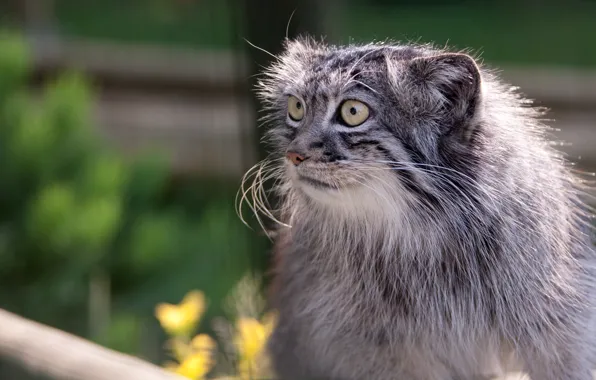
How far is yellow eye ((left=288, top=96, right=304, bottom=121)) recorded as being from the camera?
8.55 feet

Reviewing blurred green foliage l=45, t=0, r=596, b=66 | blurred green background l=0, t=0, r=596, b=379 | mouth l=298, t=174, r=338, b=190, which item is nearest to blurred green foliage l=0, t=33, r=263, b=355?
blurred green background l=0, t=0, r=596, b=379

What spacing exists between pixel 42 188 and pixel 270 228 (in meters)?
2.19

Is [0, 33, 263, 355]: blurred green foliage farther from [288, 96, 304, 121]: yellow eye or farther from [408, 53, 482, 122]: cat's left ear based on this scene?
[408, 53, 482, 122]: cat's left ear

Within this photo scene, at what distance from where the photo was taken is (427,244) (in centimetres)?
258

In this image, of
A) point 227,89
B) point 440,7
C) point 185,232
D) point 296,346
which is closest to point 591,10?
point 440,7

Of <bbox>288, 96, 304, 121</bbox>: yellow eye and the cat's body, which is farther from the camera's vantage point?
<bbox>288, 96, 304, 121</bbox>: yellow eye

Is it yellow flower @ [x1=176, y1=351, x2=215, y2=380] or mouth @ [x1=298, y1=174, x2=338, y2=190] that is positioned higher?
mouth @ [x1=298, y1=174, x2=338, y2=190]

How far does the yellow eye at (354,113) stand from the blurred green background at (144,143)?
62cm

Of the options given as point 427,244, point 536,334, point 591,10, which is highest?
point 591,10

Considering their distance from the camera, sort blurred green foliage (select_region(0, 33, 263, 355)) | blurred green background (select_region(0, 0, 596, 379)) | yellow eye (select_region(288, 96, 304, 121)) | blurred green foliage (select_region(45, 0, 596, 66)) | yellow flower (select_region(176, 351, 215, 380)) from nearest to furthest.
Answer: yellow eye (select_region(288, 96, 304, 121)), yellow flower (select_region(176, 351, 215, 380)), blurred green background (select_region(0, 0, 596, 379)), blurred green foliage (select_region(0, 33, 263, 355)), blurred green foliage (select_region(45, 0, 596, 66))

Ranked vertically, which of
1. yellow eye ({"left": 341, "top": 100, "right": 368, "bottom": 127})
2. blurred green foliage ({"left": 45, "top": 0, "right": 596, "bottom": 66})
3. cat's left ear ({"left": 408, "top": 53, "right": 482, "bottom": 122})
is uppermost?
blurred green foliage ({"left": 45, "top": 0, "right": 596, "bottom": 66})

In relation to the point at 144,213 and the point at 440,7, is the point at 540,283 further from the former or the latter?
the point at 440,7

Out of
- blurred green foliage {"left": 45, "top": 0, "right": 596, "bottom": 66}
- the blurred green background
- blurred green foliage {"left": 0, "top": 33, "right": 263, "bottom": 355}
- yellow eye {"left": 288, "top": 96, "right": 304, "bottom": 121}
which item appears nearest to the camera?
yellow eye {"left": 288, "top": 96, "right": 304, "bottom": 121}

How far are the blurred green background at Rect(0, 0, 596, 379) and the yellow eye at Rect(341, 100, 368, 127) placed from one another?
616mm
